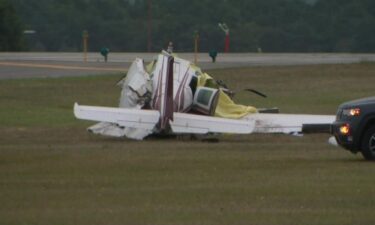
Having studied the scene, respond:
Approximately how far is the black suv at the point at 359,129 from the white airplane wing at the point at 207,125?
3.96 m

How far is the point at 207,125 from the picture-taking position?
22594 millimetres

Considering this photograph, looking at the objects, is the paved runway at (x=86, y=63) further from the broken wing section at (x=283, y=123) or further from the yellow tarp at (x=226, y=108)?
the broken wing section at (x=283, y=123)

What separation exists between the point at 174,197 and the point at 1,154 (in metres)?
6.40

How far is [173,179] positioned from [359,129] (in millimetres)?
3446

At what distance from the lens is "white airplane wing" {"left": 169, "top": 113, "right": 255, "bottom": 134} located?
22.2 meters

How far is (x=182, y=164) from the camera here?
17953mm
